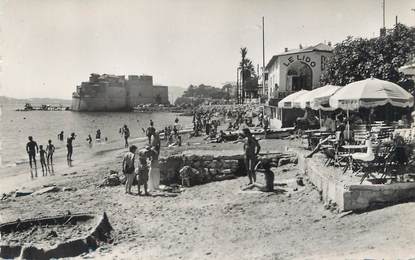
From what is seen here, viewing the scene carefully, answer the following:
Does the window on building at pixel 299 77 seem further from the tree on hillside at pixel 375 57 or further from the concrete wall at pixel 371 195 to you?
the concrete wall at pixel 371 195

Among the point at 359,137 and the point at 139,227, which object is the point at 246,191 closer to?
the point at 139,227

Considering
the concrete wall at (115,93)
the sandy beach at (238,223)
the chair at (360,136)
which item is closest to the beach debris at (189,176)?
the sandy beach at (238,223)

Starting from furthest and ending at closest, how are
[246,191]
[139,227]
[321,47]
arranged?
[321,47] < [246,191] < [139,227]

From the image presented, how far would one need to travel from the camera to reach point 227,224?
867 cm

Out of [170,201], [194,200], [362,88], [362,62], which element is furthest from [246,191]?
[362,62]

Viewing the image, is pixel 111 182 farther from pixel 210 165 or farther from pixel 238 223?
pixel 238 223

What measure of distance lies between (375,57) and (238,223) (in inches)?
654

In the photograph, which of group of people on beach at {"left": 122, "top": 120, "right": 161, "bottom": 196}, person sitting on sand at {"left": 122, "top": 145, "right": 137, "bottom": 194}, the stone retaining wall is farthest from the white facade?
person sitting on sand at {"left": 122, "top": 145, "right": 137, "bottom": 194}

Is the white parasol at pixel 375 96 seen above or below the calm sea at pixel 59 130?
above

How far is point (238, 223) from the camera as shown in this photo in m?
8.64

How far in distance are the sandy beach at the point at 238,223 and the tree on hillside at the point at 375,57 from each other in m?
10.9

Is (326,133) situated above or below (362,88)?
below

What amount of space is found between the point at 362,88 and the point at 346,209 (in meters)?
3.80

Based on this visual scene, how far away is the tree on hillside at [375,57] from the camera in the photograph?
20395 millimetres
